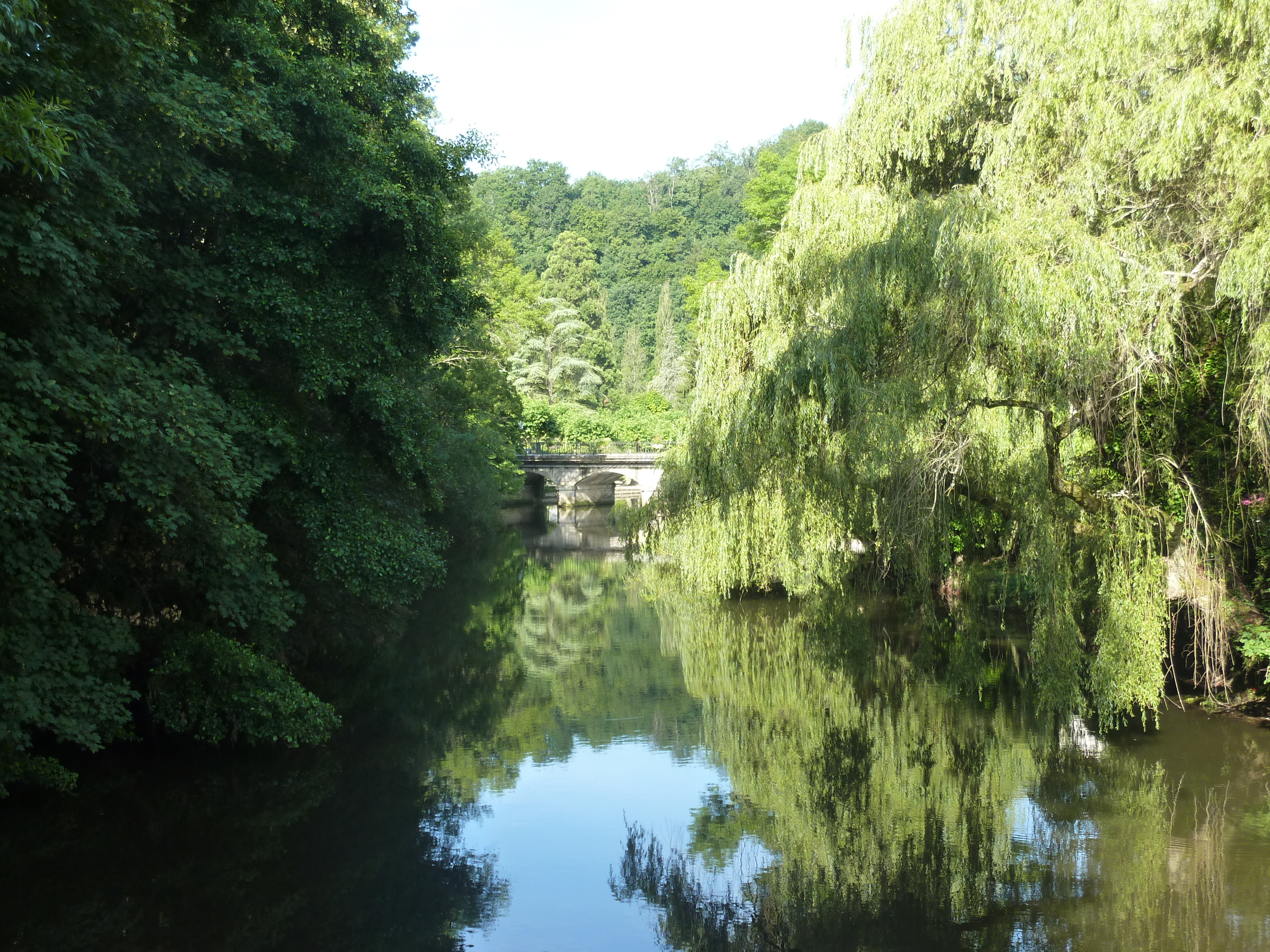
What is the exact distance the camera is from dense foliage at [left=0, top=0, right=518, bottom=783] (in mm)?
7098

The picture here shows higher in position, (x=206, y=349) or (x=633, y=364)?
(x=633, y=364)

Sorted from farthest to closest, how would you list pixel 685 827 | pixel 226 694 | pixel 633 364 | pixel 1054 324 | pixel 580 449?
pixel 633 364 → pixel 580 449 → pixel 226 694 → pixel 685 827 → pixel 1054 324

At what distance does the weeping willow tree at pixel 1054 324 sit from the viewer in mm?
7984

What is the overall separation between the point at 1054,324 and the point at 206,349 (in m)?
7.96

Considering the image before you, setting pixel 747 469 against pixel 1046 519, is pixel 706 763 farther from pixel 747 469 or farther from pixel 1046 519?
pixel 1046 519

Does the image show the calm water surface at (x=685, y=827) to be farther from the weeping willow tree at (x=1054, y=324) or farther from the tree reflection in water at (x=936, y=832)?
the weeping willow tree at (x=1054, y=324)

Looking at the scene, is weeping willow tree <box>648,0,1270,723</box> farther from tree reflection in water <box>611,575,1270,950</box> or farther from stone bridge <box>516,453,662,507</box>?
stone bridge <box>516,453,662,507</box>

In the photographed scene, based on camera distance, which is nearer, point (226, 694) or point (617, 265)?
point (226, 694)

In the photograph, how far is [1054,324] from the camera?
8047mm

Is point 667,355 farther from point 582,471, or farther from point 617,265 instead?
point 617,265

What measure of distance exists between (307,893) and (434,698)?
5862mm

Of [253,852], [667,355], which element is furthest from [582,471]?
[253,852]

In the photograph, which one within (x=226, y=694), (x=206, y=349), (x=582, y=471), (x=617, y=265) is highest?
(x=617, y=265)

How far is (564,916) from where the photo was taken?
7.41 metres
